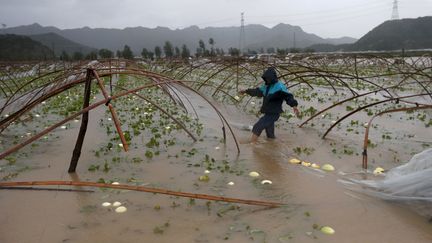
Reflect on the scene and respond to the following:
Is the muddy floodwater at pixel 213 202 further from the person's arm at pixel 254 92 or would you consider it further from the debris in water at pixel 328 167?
the person's arm at pixel 254 92

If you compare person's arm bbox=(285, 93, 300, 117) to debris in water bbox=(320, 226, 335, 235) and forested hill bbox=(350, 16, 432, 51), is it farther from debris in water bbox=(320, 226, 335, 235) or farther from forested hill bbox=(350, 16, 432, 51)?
forested hill bbox=(350, 16, 432, 51)

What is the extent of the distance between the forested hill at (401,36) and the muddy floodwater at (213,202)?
88.6 meters

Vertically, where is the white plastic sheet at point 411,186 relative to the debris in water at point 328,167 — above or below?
above

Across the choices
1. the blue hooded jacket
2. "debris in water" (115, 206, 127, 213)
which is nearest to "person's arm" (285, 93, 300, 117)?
the blue hooded jacket

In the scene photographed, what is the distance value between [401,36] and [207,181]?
10090 centimetres

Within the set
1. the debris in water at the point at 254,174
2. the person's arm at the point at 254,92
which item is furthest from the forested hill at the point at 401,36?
the debris in water at the point at 254,174

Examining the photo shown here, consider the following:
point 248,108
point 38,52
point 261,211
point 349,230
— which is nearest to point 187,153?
point 261,211

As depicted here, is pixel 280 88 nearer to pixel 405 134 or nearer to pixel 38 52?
pixel 405 134

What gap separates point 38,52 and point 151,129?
7833 centimetres

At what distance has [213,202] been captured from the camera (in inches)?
171

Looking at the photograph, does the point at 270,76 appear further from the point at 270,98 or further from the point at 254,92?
the point at 254,92

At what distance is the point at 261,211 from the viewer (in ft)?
13.6

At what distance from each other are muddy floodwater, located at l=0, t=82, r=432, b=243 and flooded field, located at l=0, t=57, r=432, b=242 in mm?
13

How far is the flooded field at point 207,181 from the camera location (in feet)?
12.2
